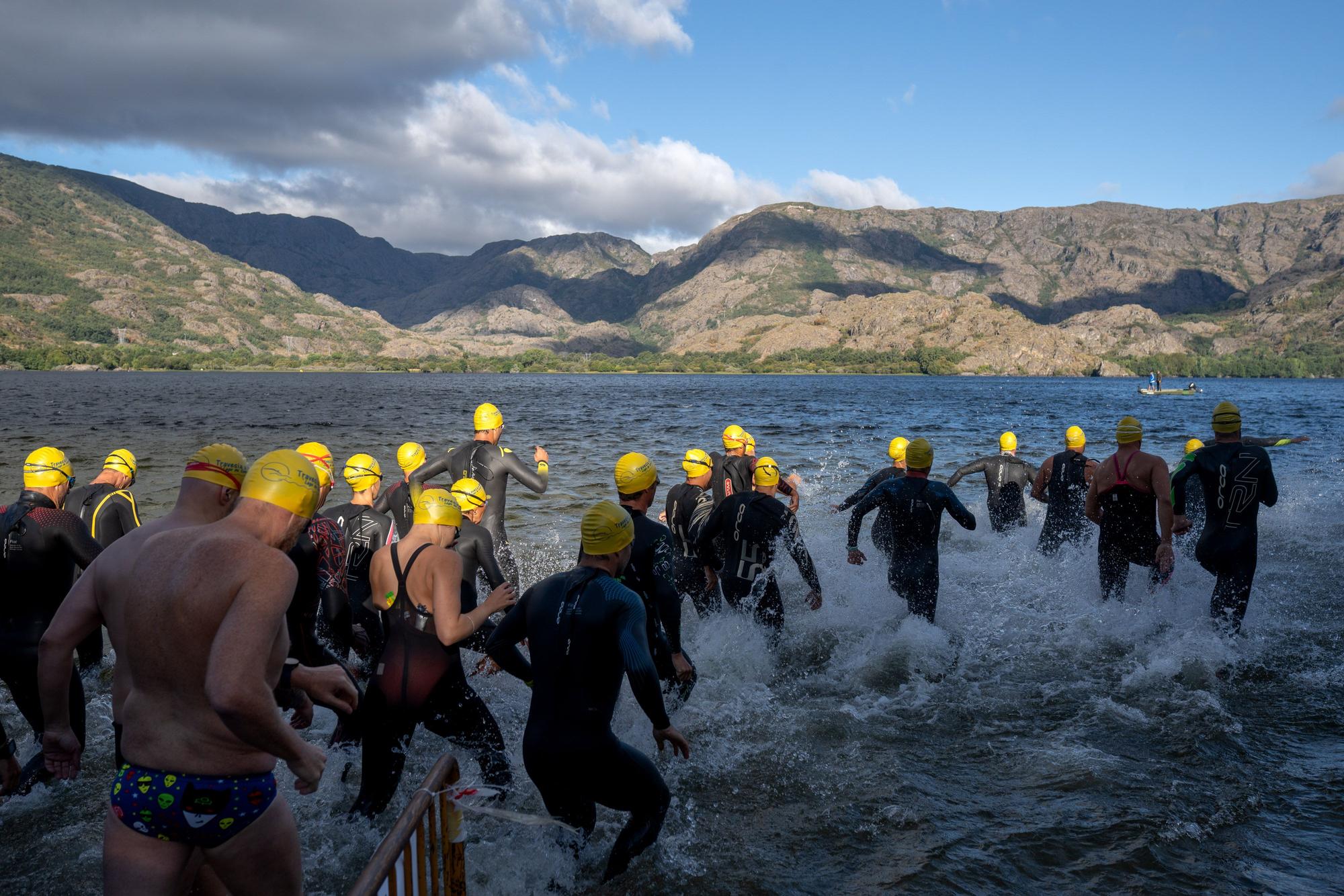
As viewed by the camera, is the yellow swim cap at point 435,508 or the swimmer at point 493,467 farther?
the swimmer at point 493,467

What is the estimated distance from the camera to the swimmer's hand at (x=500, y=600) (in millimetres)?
4602

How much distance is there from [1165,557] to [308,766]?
27.4 ft

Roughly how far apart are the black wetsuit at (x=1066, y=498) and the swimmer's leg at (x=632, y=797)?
947cm

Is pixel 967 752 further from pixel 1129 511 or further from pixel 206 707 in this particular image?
pixel 206 707

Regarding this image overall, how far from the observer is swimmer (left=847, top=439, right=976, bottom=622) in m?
8.05

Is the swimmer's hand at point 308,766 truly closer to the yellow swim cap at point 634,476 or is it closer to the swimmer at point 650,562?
the swimmer at point 650,562

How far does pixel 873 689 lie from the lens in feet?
25.7

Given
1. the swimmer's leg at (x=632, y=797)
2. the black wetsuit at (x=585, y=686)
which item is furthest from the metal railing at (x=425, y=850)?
the swimmer's leg at (x=632, y=797)

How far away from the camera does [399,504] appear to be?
28.1 ft

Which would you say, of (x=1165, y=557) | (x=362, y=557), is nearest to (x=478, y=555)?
(x=362, y=557)

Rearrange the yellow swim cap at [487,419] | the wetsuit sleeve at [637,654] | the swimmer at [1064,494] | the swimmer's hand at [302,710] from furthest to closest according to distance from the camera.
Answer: the swimmer at [1064,494]
the yellow swim cap at [487,419]
the wetsuit sleeve at [637,654]
the swimmer's hand at [302,710]

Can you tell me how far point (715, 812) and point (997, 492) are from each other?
9.58 meters

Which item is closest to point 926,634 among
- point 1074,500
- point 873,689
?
point 873,689

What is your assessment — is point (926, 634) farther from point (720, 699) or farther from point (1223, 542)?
point (1223, 542)
